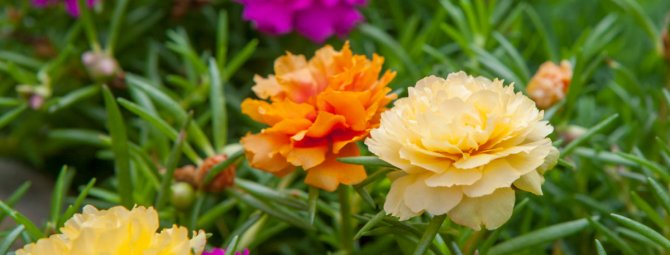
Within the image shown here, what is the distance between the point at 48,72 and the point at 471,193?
62 cm

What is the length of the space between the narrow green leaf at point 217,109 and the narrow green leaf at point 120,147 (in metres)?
0.10

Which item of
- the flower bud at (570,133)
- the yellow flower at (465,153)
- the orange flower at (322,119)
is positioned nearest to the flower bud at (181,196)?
the orange flower at (322,119)

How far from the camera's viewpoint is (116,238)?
46cm

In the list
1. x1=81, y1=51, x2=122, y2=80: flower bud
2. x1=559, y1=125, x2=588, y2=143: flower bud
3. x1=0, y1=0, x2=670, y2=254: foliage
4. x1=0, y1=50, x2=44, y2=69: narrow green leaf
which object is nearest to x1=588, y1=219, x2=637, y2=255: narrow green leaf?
x1=0, y1=0, x2=670, y2=254: foliage

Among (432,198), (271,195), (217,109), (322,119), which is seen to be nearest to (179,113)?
(217,109)

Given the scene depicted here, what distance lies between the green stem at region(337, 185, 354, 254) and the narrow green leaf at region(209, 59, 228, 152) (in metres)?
0.15

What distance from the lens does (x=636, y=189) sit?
78 centimetres

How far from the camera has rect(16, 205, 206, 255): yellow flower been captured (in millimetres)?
456

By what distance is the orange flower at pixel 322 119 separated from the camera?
0.57 meters

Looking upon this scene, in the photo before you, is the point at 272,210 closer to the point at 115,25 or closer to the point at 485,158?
the point at 485,158

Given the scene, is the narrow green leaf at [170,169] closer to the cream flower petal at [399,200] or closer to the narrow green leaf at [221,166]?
the narrow green leaf at [221,166]

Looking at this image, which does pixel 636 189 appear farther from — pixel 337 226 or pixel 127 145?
pixel 127 145

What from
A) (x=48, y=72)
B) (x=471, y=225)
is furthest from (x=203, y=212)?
(x=471, y=225)

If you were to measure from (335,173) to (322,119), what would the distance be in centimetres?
4
